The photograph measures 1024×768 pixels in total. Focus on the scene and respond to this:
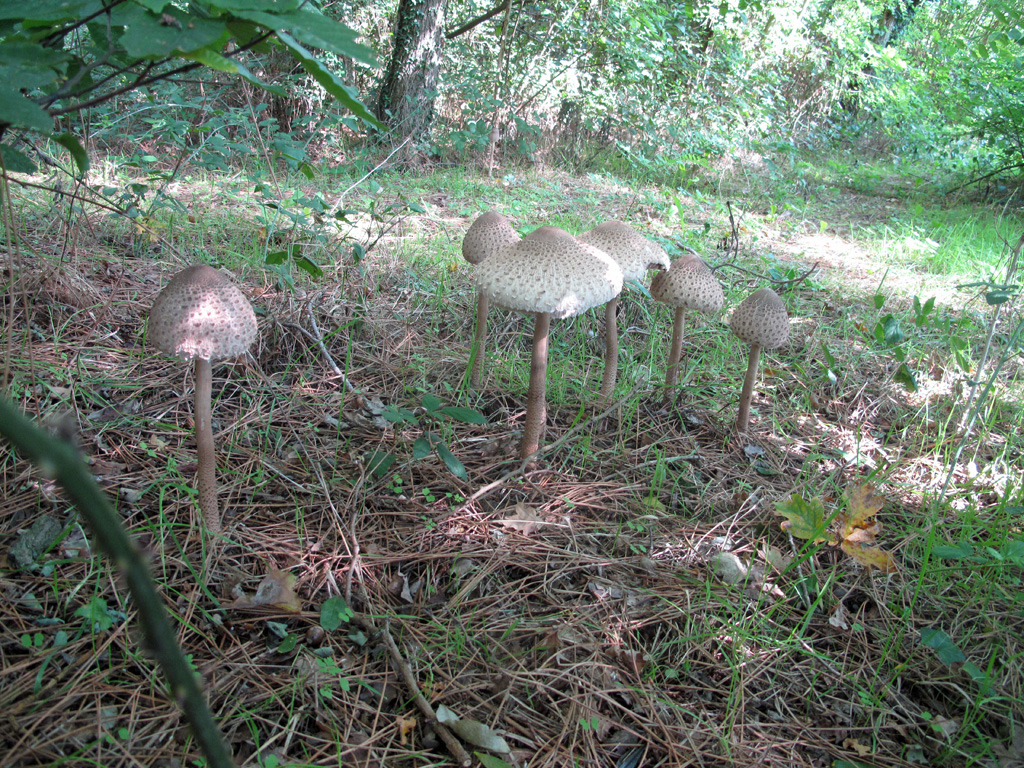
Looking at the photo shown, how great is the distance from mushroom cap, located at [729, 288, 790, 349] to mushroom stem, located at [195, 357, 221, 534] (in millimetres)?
2536

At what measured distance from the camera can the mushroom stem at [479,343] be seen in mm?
3338

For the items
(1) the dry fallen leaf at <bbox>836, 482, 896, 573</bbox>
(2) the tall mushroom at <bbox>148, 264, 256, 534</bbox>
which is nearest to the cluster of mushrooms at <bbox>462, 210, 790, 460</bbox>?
(1) the dry fallen leaf at <bbox>836, 482, 896, 573</bbox>

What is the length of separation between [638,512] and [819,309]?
10.5ft

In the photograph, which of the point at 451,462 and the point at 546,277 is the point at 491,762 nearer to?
the point at 451,462

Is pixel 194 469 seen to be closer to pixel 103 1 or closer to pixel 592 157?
pixel 103 1

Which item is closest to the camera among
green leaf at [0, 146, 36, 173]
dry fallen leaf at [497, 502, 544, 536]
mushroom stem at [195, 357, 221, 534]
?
green leaf at [0, 146, 36, 173]

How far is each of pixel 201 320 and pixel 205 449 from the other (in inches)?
21.4

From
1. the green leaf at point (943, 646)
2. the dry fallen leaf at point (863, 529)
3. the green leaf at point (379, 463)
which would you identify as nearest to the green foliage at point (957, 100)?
the dry fallen leaf at point (863, 529)

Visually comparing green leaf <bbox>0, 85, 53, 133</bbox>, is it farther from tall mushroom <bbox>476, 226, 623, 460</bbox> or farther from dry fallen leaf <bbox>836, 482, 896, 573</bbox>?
dry fallen leaf <bbox>836, 482, 896, 573</bbox>

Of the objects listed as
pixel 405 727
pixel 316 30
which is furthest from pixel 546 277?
pixel 405 727

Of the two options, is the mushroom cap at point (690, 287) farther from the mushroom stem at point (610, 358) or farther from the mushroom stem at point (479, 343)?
the mushroom stem at point (479, 343)

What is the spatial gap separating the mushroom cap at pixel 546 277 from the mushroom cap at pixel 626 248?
0.50 meters

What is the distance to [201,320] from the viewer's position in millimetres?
2023

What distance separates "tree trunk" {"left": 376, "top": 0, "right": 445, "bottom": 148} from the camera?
8.44m
